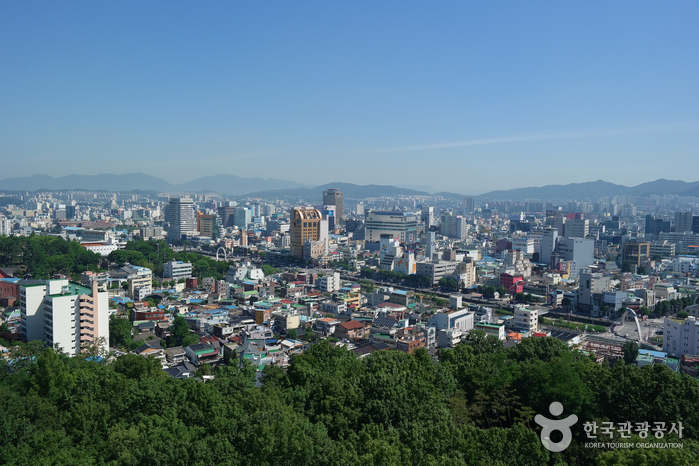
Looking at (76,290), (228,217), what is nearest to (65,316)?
(76,290)

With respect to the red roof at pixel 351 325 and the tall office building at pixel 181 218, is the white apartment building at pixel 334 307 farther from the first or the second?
the tall office building at pixel 181 218

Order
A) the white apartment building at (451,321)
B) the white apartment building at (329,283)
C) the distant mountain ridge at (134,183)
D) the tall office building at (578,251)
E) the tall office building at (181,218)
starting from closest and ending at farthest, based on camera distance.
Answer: the white apartment building at (451,321) < the white apartment building at (329,283) < the tall office building at (578,251) < the tall office building at (181,218) < the distant mountain ridge at (134,183)

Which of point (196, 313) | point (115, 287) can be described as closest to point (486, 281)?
point (196, 313)

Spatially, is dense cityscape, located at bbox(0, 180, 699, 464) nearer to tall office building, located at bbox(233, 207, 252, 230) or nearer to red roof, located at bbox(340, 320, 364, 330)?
red roof, located at bbox(340, 320, 364, 330)

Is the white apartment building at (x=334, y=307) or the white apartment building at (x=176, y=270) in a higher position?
the white apartment building at (x=176, y=270)

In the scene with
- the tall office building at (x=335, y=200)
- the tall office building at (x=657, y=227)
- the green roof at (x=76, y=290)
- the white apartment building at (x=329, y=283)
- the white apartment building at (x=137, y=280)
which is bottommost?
the white apartment building at (x=329, y=283)

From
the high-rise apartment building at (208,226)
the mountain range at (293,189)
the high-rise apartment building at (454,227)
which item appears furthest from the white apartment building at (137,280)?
the mountain range at (293,189)

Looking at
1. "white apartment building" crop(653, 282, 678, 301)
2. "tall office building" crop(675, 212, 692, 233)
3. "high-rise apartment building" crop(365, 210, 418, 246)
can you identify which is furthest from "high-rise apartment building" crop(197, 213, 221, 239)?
"tall office building" crop(675, 212, 692, 233)
